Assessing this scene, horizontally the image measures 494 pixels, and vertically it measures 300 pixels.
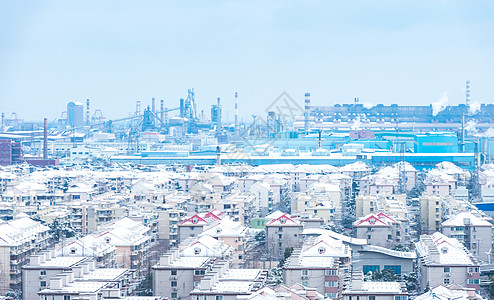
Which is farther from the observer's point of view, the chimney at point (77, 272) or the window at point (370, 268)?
the window at point (370, 268)

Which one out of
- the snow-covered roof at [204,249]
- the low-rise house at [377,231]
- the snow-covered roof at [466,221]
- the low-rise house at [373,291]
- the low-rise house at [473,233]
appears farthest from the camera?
the low-rise house at [377,231]

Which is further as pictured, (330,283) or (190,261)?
(190,261)

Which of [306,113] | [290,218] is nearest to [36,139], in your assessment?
[306,113]

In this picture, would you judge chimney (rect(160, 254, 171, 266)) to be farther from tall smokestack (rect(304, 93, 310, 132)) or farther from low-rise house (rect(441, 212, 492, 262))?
tall smokestack (rect(304, 93, 310, 132))

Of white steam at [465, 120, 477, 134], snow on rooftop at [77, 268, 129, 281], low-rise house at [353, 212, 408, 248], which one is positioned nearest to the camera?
snow on rooftop at [77, 268, 129, 281]

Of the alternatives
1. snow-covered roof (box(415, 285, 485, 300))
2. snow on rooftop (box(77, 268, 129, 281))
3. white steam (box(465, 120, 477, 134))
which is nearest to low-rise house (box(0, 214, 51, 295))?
snow on rooftop (box(77, 268, 129, 281))

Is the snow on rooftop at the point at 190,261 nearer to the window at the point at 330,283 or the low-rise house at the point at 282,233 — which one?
the window at the point at 330,283

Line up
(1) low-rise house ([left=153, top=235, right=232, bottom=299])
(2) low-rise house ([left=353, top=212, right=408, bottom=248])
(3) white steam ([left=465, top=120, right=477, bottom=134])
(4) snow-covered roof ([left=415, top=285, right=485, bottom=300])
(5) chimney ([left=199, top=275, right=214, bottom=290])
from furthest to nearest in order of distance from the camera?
(3) white steam ([left=465, top=120, right=477, bottom=134]), (2) low-rise house ([left=353, top=212, right=408, bottom=248]), (1) low-rise house ([left=153, top=235, right=232, bottom=299]), (5) chimney ([left=199, top=275, right=214, bottom=290]), (4) snow-covered roof ([left=415, top=285, right=485, bottom=300])

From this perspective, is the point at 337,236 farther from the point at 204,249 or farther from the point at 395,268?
the point at 204,249

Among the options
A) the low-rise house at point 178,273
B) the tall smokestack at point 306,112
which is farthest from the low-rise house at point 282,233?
the tall smokestack at point 306,112

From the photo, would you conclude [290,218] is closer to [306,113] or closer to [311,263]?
[311,263]

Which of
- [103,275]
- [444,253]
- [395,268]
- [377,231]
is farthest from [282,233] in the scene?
[103,275]
